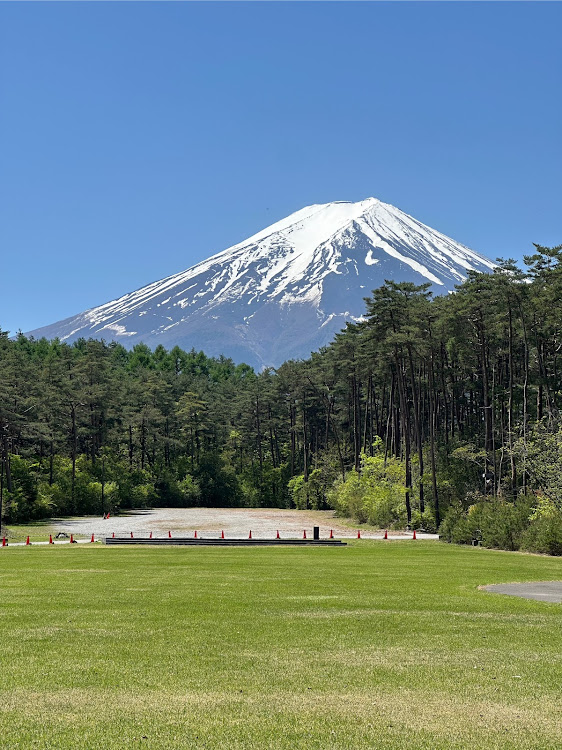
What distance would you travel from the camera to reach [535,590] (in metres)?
20.3

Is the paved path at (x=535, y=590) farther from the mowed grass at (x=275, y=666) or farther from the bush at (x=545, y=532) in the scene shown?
the bush at (x=545, y=532)

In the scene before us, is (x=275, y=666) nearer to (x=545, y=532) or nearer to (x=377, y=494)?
(x=545, y=532)

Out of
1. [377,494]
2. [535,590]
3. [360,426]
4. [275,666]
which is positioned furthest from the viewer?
[360,426]

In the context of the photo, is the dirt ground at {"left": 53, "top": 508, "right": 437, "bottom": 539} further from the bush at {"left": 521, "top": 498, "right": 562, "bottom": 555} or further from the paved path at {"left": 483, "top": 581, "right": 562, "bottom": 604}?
the paved path at {"left": 483, "top": 581, "right": 562, "bottom": 604}

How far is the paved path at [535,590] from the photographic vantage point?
18.6 meters

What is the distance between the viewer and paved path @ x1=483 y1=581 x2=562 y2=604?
18.6 meters

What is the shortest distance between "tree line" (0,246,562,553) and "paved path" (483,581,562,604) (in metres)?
14.5

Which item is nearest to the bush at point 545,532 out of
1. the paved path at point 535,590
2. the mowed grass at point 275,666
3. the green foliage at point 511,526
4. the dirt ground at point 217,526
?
the green foliage at point 511,526

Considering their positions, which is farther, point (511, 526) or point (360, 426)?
point (360, 426)

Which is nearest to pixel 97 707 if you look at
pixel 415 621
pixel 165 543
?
pixel 415 621

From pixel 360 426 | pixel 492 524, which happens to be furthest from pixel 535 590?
pixel 360 426

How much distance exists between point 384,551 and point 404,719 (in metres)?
31.2

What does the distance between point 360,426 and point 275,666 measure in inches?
3920

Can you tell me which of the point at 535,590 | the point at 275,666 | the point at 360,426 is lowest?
the point at 535,590
